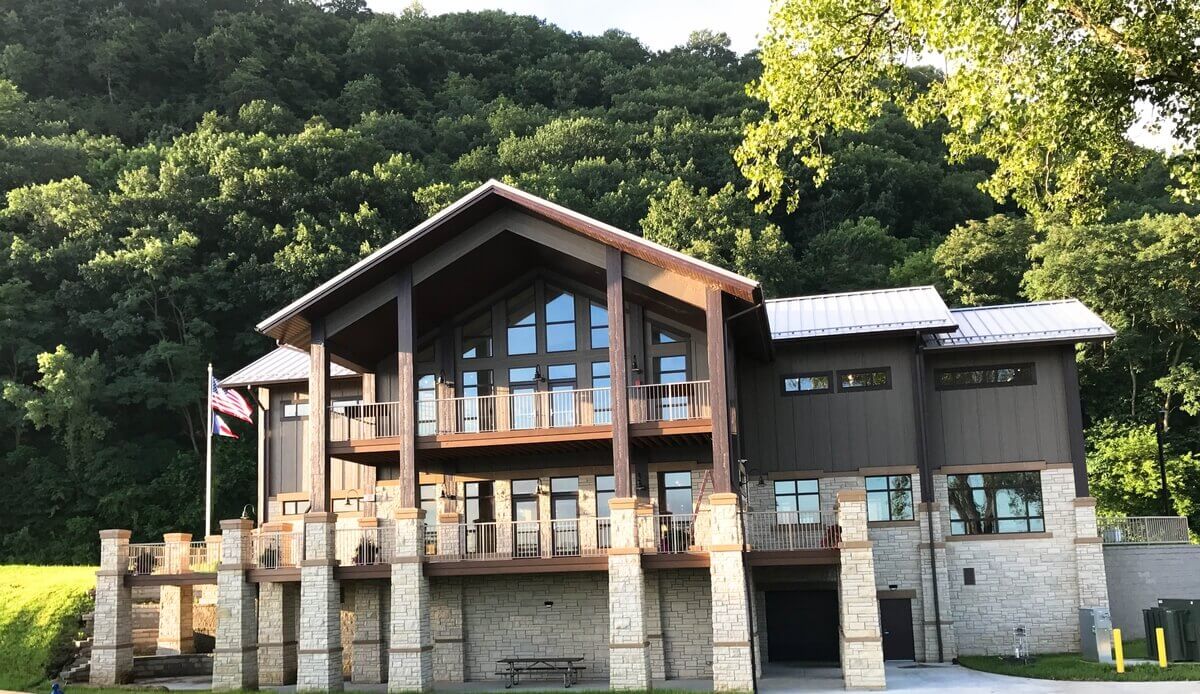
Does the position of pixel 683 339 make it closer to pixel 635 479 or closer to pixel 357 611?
pixel 635 479

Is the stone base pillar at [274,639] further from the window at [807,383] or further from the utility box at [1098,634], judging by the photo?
the utility box at [1098,634]

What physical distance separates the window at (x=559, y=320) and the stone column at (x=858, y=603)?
7.58 metres

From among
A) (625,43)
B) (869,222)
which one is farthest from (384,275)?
(625,43)

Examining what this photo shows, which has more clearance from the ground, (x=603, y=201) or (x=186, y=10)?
(x=186, y=10)

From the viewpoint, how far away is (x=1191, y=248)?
40.2m

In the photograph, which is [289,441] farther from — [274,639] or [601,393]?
[601,393]

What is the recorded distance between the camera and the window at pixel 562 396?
24.1 metres

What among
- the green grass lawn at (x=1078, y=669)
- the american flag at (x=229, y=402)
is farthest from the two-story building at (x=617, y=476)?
the american flag at (x=229, y=402)

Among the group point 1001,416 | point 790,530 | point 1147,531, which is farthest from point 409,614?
point 1147,531

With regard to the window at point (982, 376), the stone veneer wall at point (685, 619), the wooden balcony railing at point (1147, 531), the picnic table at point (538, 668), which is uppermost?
the window at point (982, 376)

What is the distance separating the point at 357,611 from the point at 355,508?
11.1 feet

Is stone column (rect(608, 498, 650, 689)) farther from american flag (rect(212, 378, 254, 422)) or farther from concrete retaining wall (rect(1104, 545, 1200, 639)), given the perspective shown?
concrete retaining wall (rect(1104, 545, 1200, 639))

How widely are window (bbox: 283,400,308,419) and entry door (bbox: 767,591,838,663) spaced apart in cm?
1319

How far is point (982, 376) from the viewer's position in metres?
26.0
